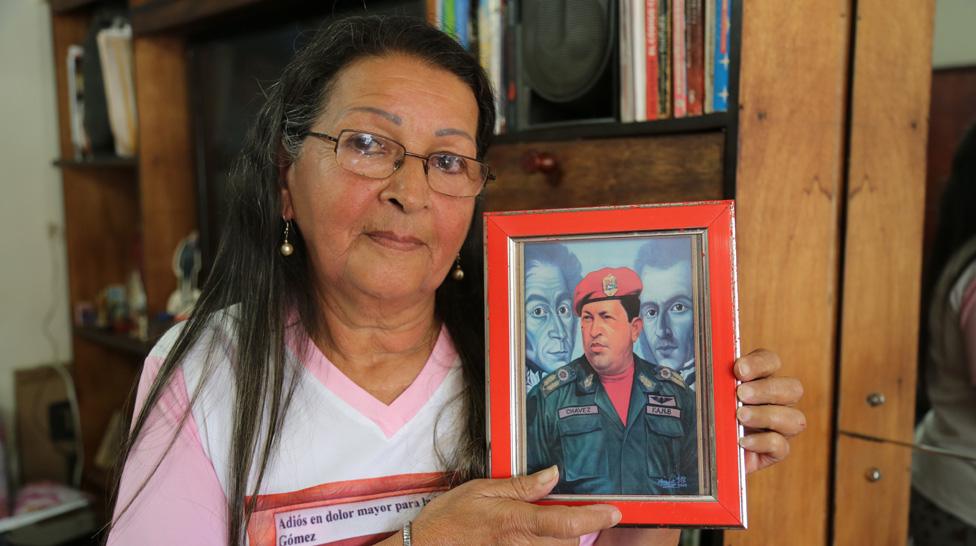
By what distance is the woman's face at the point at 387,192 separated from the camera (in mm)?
1008

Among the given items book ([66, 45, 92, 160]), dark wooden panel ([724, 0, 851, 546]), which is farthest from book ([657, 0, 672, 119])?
book ([66, 45, 92, 160])

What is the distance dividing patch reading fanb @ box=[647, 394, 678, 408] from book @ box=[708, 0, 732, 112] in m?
0.55

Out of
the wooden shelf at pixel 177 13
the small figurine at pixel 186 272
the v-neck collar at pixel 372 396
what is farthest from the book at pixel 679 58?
the small figurine at pixel 186 272

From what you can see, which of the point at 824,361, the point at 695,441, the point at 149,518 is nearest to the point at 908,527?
the point at 824,361

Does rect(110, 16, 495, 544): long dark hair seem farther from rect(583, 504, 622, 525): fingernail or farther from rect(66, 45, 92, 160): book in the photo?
rect(66, 45, 92, 160): book

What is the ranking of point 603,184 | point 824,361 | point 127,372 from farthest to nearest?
point 127,372 < point 603,184 < point 824,361

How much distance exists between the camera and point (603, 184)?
1363 mm

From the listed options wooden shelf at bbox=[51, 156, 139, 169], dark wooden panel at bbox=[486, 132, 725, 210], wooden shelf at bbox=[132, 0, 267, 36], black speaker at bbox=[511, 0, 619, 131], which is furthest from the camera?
wooden shelf at bbox=[51, 156, 139, 169]

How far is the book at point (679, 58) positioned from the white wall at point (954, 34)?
408 millimetres

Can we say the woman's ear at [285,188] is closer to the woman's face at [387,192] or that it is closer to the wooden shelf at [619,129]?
the woman's face at [387,192]

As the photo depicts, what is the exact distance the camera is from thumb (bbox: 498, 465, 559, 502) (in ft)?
2.93

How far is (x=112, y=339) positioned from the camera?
2719 mm

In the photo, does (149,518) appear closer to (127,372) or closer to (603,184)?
(603,184)

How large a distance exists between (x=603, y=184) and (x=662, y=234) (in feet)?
1.54
